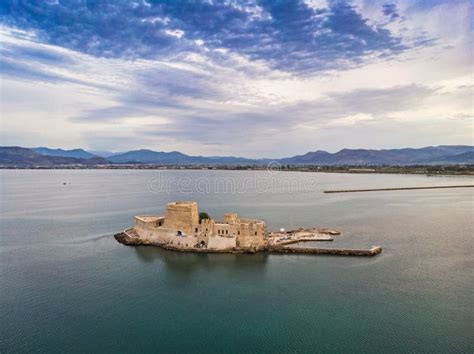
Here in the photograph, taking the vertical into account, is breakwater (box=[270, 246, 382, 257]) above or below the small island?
below

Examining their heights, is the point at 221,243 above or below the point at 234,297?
above

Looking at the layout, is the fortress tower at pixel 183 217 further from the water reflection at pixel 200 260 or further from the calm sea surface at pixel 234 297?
the calm sea surface at pixel 234 297

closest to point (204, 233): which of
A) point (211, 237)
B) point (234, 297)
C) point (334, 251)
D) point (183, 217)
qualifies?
point (211, 237)

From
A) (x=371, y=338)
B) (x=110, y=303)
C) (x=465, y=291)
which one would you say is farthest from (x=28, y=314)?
(x=465, y=291)

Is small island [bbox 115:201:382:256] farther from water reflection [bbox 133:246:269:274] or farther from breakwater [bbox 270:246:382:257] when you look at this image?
water reflection [bbox 133:246:269:274]

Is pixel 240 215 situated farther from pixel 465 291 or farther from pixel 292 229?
pixel 465 291

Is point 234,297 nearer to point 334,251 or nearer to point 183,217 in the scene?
point 183,217

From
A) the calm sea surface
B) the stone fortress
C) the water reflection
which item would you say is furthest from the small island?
the calm sea surface

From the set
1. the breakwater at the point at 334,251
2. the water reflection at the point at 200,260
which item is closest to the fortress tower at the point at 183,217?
the water reflection at the point at 200,260
